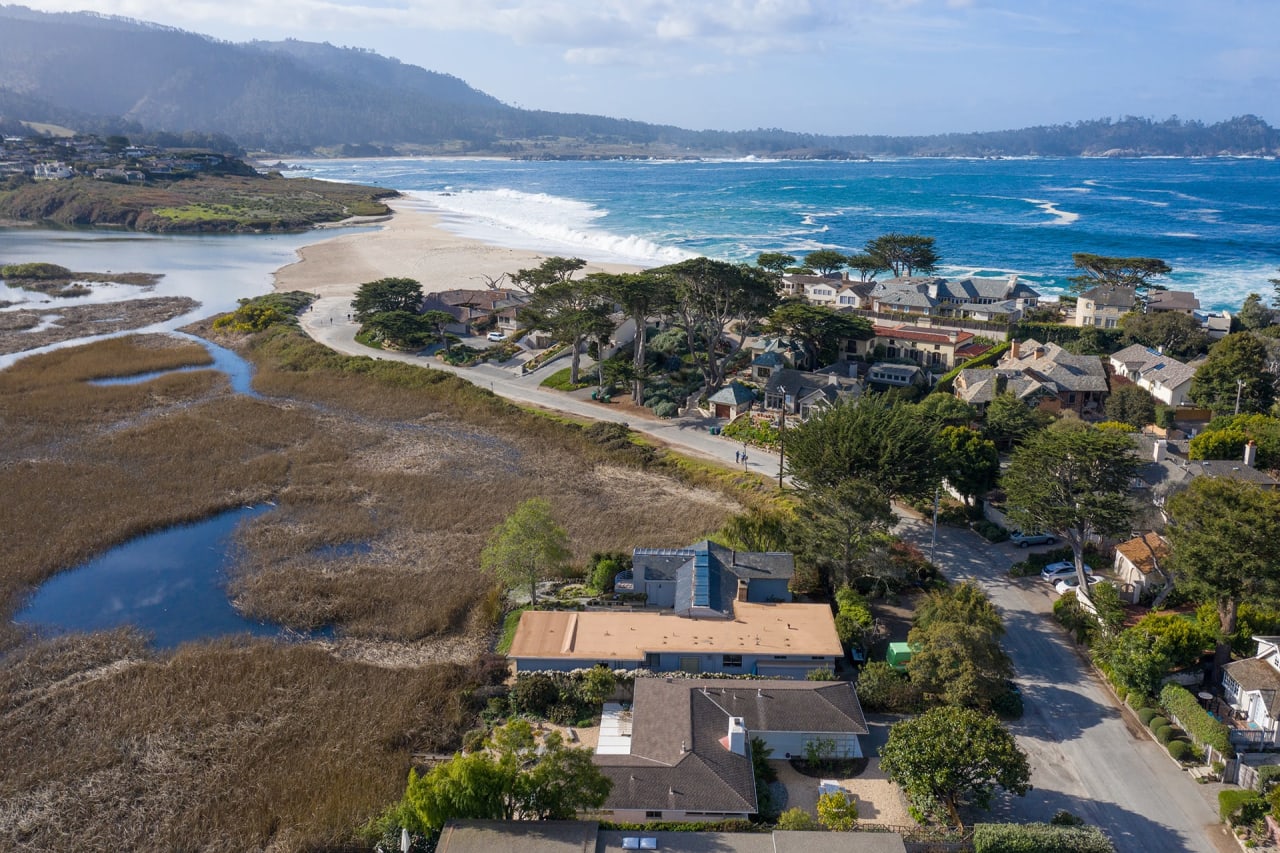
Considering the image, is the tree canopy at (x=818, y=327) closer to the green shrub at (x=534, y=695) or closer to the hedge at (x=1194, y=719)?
the hedge at (x=1194, y=719)

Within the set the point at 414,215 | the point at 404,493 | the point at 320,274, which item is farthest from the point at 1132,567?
the point at 414,215

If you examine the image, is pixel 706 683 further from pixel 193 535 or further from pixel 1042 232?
pixel 1042 232

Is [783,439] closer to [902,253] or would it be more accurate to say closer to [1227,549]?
[1227,549]

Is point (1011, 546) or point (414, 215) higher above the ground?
point (414, 215)

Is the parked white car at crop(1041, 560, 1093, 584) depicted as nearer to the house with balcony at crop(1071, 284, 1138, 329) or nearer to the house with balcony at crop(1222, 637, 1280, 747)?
the house with balcony at crop(1222, 637, 1280, 747)

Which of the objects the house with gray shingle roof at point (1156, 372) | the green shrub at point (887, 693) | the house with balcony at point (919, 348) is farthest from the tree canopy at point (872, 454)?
the house with balcony at point (919, 348)

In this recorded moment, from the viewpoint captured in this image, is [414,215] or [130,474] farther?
[414,215]
